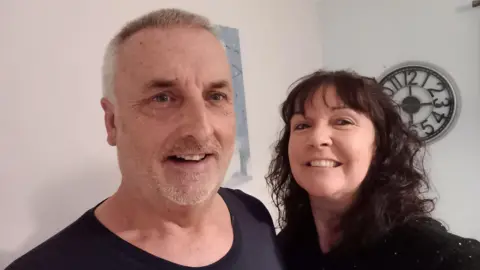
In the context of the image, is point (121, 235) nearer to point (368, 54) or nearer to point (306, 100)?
point (306, 100)

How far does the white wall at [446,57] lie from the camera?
2.15 metres

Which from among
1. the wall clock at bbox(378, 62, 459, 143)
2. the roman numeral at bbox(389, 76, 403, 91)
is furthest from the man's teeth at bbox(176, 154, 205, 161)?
the roman numeral at bbox(389, 76, 403, 91)

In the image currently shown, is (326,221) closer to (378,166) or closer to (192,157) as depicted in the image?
(378,166)

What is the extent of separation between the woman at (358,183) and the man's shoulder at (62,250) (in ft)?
1.77

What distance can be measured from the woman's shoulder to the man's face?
0.52m

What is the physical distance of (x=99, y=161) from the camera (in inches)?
44.0

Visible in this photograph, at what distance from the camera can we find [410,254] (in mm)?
998

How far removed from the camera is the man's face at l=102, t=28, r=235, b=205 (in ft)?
2.54

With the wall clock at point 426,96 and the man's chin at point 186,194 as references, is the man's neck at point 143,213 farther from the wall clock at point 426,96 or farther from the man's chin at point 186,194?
the wall clock at point 426,96

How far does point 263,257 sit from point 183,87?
46 centimetres

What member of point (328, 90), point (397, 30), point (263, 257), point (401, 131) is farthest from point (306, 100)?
point (397, 30)

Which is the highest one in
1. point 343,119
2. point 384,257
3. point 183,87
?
point 183,87

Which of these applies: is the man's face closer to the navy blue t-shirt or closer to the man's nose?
the man's nose

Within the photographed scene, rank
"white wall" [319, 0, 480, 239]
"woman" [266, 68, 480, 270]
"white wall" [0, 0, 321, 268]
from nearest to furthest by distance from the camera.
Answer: "white wall" [0, 0, 321, 268] < "woman" [266, 68, 480, 270] < "white wall" [319, 0, 480, 239]
